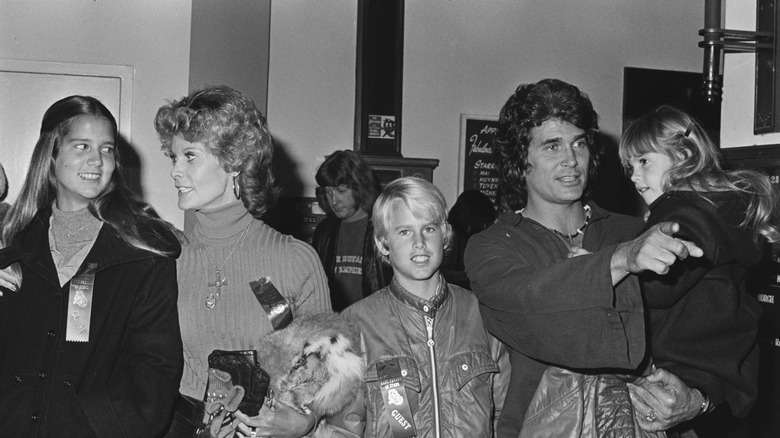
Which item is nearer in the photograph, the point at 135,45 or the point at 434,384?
the point at 434,384

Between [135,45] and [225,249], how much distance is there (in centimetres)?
433

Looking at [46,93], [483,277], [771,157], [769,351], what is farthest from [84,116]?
[46,93]

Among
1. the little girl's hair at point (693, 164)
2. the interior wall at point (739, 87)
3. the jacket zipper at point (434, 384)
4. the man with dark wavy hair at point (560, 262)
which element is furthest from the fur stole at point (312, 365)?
the interior wall at point (739, 87)

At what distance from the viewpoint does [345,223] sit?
18.1 ft

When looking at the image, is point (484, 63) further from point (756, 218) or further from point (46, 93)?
point (756, 218)

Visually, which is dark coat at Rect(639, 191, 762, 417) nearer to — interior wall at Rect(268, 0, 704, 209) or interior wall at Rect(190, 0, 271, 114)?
interior wall at Rect(190, 0, 271, 114)

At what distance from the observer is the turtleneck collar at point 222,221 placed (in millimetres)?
2521

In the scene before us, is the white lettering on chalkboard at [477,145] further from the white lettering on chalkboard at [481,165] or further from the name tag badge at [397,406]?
the name tag badge at [397,406]

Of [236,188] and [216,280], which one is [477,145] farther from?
[216,280]

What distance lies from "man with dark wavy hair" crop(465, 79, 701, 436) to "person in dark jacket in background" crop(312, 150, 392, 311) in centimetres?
269

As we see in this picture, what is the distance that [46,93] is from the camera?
20.1 feet

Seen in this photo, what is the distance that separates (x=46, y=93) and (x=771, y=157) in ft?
Result: 16.9

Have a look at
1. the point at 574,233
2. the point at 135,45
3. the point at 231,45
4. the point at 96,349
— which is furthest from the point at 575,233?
the point at 135,45

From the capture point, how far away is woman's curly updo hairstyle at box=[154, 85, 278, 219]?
8.11 ft
